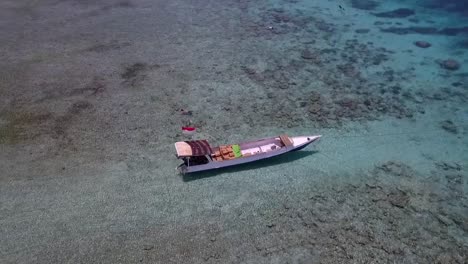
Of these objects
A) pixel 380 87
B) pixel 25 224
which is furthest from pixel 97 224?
pixel 380 87

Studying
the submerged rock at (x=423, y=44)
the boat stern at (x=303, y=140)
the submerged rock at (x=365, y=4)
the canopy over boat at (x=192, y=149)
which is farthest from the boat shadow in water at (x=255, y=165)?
the submerged rock at (x=365, y=4)

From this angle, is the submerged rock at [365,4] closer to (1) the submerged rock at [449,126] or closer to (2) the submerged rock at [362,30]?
(2) the submerged rock at [362,30]

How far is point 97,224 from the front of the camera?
9719 millimetres

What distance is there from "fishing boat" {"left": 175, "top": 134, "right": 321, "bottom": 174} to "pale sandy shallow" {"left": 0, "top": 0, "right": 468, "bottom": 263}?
44cm

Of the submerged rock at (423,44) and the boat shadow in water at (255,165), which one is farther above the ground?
the submerged rock at (423,44)

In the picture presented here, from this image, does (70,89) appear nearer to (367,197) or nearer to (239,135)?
(239,135)

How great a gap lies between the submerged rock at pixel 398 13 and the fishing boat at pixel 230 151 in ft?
41.5

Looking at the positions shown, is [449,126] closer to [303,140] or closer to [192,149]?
[303,140]

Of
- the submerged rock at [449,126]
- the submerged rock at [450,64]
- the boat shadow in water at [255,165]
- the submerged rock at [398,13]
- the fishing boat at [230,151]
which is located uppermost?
the submerged rock at [398,13]

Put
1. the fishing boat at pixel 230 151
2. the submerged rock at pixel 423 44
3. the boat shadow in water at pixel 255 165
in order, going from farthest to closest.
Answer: the submerged rock at pixel 423 44 → the boat shadow in water at pixel 255 165 → the fishing boat at pixel 230 151

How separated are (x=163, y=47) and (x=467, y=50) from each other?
14681mm

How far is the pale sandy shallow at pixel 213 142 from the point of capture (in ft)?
30.6

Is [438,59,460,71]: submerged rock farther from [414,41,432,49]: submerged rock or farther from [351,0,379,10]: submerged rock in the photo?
[351,0,379,10]: submerged rock

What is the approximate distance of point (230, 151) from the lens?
11.2 m
